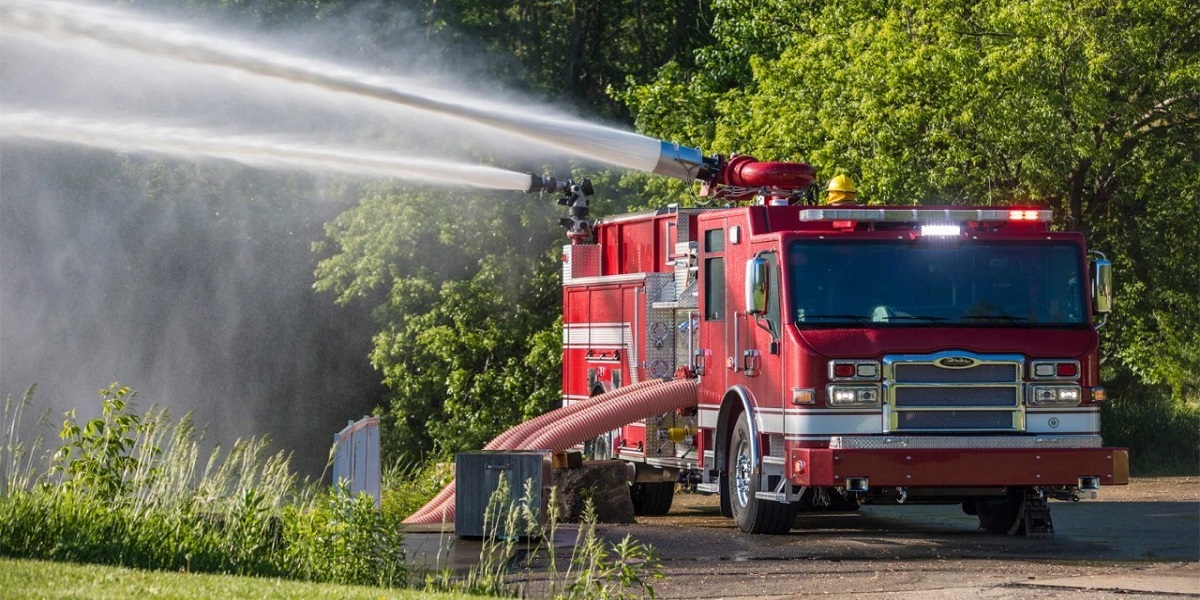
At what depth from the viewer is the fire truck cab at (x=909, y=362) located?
13062 millimetres

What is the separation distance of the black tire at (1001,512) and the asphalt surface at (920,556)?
147 mm

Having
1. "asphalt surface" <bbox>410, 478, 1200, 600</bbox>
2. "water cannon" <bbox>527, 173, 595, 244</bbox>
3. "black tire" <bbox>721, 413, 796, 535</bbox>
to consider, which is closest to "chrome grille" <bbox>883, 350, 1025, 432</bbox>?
"asphalt surface" <bbox>410, 478, 1200, 600</bbox>

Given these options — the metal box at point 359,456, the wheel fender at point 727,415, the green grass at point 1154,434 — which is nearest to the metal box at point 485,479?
the metal box at point 359,456

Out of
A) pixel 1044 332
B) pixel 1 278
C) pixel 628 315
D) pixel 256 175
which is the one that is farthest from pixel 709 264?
pixel 1 278

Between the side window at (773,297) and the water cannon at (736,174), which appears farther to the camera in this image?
the water cannon at (736,174)

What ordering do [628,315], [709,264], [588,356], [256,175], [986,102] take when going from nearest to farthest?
[709,264] < [628,315] < [588,356] < [986,102] < [256,175]

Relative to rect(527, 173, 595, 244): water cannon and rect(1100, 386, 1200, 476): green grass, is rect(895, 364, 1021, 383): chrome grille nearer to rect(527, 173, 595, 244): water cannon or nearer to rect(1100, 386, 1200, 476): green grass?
rect(527, 173, 595, 244): water cannon

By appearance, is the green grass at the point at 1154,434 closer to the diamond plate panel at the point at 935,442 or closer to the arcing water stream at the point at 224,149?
the arcing water stream at the point at 224,149

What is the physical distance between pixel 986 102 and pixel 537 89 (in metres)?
14.6

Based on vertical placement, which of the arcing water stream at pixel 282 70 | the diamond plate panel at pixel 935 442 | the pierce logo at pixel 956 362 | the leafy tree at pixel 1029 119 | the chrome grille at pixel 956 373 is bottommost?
the diamond plate panel at pixel 935 442

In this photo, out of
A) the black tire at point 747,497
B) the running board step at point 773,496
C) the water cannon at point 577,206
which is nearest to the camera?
the running board step at point 773,496

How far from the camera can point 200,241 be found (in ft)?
114

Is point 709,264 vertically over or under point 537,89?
under

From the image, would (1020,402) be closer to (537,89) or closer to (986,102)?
(986,102)
